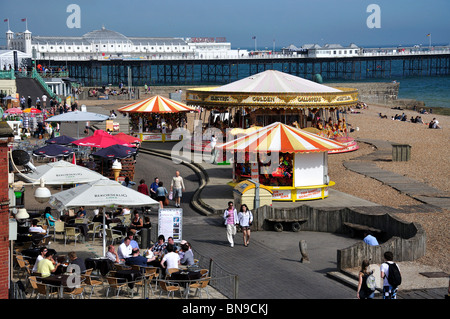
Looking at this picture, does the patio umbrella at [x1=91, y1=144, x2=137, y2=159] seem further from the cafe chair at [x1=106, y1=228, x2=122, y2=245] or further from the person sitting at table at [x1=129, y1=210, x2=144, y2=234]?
the cafe chair at [x1=106, y1=228, x2=122, y2=245]

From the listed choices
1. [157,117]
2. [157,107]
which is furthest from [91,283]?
[157,117]

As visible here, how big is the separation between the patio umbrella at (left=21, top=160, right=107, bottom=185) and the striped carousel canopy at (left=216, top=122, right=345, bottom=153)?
18.0 feet

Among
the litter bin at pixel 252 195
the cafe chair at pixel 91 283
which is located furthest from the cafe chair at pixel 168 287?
the litter bin at pixel 252 195

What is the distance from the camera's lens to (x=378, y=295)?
13336mm

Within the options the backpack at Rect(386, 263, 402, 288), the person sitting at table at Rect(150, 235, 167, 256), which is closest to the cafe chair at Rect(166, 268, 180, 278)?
the person sitting at table at Rect(150, 235, 167, 256)

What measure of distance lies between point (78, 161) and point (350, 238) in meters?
13.8

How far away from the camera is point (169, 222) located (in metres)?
16.8

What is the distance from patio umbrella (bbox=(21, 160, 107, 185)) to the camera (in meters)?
18.8

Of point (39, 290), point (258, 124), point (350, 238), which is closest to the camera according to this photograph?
point (39, 290)

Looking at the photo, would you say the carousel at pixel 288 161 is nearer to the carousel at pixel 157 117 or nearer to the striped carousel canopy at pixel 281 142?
the striped carousel canopy at pixel 281 142

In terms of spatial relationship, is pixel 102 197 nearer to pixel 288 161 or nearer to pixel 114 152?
pixel 288 161

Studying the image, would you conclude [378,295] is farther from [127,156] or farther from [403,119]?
[403,119]

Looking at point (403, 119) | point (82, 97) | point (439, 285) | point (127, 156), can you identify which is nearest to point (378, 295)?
point (439, 285)

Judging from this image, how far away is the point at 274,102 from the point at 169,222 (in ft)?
59.8
